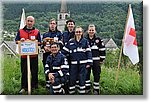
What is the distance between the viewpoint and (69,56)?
5.00 metres

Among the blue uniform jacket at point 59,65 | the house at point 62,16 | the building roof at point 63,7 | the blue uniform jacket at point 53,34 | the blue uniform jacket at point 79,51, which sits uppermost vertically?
the building roof at point 63,7

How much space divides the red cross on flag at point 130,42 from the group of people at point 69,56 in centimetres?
22

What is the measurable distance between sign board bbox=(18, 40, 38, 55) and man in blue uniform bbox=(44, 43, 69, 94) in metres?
0.15

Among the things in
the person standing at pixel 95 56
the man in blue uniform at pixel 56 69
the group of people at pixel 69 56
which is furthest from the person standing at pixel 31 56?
the person standing at pixel 95 56

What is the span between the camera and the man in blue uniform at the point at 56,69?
4.99 m

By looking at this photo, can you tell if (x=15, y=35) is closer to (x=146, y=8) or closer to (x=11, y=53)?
(x=11, y=53)

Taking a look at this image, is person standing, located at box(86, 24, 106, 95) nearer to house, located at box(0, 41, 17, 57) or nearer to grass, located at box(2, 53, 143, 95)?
grass, located at box(2, 53, 143, 95)

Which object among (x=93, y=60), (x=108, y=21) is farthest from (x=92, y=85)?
(x=108, y=21)

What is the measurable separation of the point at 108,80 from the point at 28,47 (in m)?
0.80

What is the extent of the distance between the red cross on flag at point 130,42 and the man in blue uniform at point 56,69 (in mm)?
582

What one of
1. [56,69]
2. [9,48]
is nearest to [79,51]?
[56,69]

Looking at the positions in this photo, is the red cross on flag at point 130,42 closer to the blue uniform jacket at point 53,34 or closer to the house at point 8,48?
the blue uniform jacket at point 53,34

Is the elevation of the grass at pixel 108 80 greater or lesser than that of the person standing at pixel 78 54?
lesser


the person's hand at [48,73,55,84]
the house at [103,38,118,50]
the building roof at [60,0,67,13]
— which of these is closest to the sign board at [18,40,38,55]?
the person's hand at [48,73,55,84]
